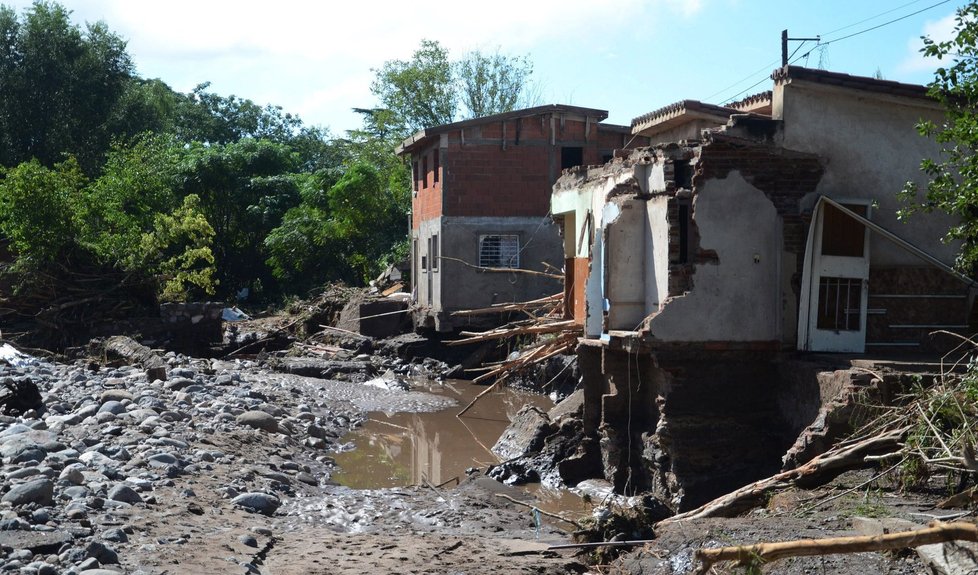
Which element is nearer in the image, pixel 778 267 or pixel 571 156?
pixel 778 267

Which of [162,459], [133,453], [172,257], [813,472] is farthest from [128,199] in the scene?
[813,472]

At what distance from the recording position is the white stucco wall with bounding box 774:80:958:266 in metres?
11.7

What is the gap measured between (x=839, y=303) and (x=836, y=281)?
27 cm

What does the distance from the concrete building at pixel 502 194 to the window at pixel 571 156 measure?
26 mm

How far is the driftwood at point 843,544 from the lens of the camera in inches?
172

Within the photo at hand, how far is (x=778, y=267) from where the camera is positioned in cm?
1173

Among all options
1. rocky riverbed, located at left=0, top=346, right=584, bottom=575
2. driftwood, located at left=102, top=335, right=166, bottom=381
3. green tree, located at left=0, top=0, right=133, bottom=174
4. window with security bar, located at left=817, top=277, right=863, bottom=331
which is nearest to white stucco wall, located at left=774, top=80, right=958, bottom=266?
window with security bar, located at left=817, top=277, right=863, bottom=331

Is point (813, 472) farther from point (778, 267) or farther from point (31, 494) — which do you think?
point (31, 494)

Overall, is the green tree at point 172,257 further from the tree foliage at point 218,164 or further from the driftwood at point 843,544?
the driftwood at point 843,544

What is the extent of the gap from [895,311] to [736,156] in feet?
9.17

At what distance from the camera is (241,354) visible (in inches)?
1054

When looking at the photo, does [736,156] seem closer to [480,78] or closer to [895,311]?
[895,311]

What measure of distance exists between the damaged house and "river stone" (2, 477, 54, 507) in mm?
6688

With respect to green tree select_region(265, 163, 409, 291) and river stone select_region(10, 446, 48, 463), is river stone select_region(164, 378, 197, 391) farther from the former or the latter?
green tree select_region(265, 163, 409, 291)
